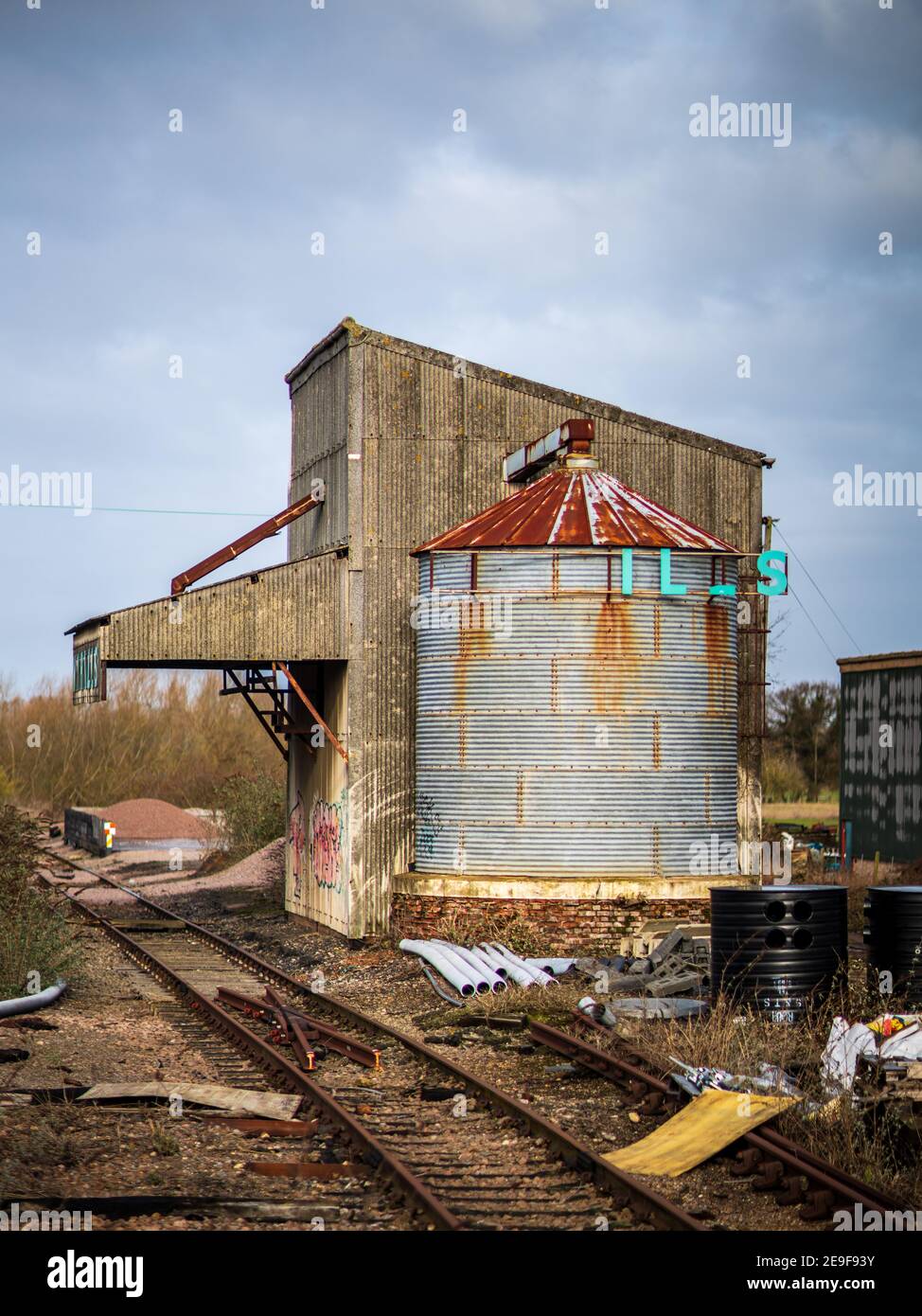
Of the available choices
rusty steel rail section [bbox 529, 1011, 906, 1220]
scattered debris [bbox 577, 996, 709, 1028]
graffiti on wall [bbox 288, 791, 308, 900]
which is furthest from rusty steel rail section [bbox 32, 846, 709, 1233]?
graffiti on wall [bbox 288, 791, 308, 900]

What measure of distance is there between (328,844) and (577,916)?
560cm

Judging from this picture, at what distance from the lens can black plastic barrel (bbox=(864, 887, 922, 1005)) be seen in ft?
45.2

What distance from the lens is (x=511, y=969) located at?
18.0 m

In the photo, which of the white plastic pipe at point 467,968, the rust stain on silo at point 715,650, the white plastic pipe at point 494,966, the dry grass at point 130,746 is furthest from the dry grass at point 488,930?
the dry grass at point 130,746

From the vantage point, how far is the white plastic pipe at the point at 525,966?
17.5 metres

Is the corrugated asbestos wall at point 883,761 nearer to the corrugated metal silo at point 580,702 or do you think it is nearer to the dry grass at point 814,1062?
the corrugated metal silo at point 580,702

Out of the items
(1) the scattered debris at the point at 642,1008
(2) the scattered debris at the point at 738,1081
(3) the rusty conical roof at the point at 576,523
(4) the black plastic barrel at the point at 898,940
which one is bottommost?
(1) the scattered debris at the point at 642,1008

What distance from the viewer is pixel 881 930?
1412cm

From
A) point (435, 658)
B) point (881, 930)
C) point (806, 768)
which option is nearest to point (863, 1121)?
point (881, 930)

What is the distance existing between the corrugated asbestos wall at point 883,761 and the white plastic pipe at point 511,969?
14739mm

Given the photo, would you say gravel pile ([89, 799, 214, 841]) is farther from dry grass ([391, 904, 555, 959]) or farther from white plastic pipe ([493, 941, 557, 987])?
white plastic pipe ([493, 941, 557, 987])

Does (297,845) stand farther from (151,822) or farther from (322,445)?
(151,822)
